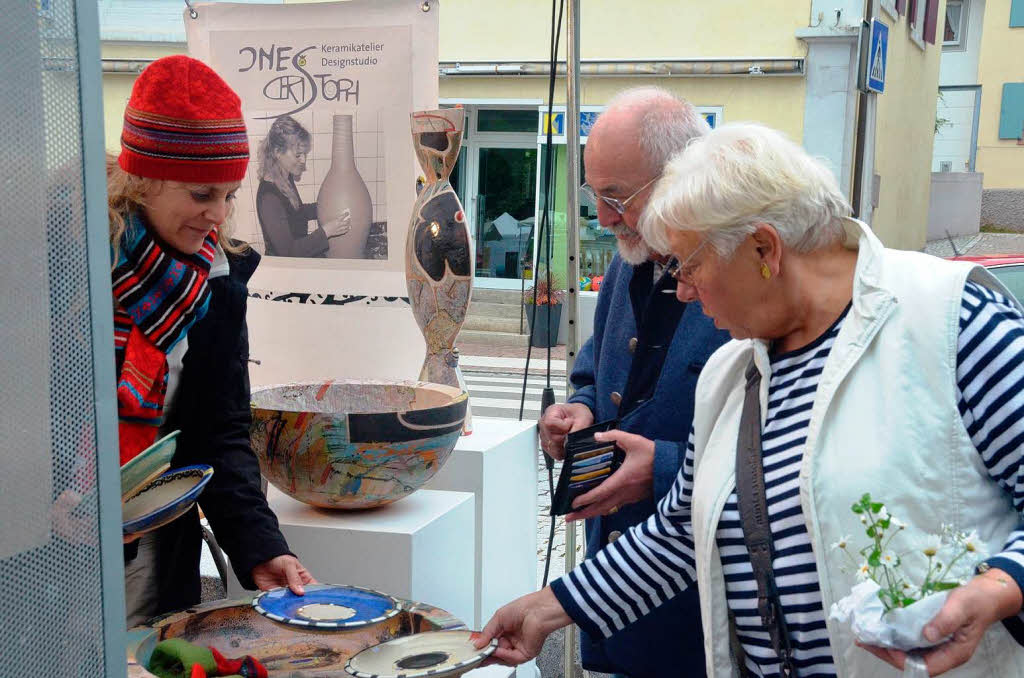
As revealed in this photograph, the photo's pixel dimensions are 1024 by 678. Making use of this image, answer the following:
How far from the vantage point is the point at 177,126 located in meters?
1.51

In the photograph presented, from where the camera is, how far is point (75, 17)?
2.92 ft

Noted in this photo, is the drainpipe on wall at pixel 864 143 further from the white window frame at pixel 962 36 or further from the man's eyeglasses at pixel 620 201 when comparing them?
the white window frame at pixel 962 36

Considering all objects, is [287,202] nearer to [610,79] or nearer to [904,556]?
[904,556]

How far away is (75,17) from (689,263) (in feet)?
2.57

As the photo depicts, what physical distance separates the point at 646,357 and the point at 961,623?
0.94m

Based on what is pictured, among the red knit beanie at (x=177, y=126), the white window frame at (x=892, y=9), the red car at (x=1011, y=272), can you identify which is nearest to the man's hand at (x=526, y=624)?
the red knit beanie at (x=177, y=126)

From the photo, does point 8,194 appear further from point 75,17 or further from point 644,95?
point 644,95

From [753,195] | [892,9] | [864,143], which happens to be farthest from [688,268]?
[892,9]

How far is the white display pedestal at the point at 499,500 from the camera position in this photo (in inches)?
97.7

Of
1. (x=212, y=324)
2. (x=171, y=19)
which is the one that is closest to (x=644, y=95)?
(x=212, y=324)

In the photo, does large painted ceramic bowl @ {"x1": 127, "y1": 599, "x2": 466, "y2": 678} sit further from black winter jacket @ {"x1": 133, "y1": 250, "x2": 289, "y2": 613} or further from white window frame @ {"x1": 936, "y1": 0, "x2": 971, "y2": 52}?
white window frame @ {"x1": 936, "y1": 0, "x2": 971, "y2": 52}

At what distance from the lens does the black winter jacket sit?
5.65ft

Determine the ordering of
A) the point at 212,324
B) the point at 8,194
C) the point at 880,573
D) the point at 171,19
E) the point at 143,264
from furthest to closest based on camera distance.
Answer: the point at 171,19 → the point at 212,324 → the point at 143,264 → the point at 880,573 → the point at 8,194

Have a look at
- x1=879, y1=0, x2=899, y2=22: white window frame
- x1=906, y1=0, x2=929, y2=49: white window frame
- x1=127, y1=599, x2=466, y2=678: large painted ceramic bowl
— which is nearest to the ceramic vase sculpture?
x1=127, y1=599, x2=466, y2=678: large painted ceramic bowl
